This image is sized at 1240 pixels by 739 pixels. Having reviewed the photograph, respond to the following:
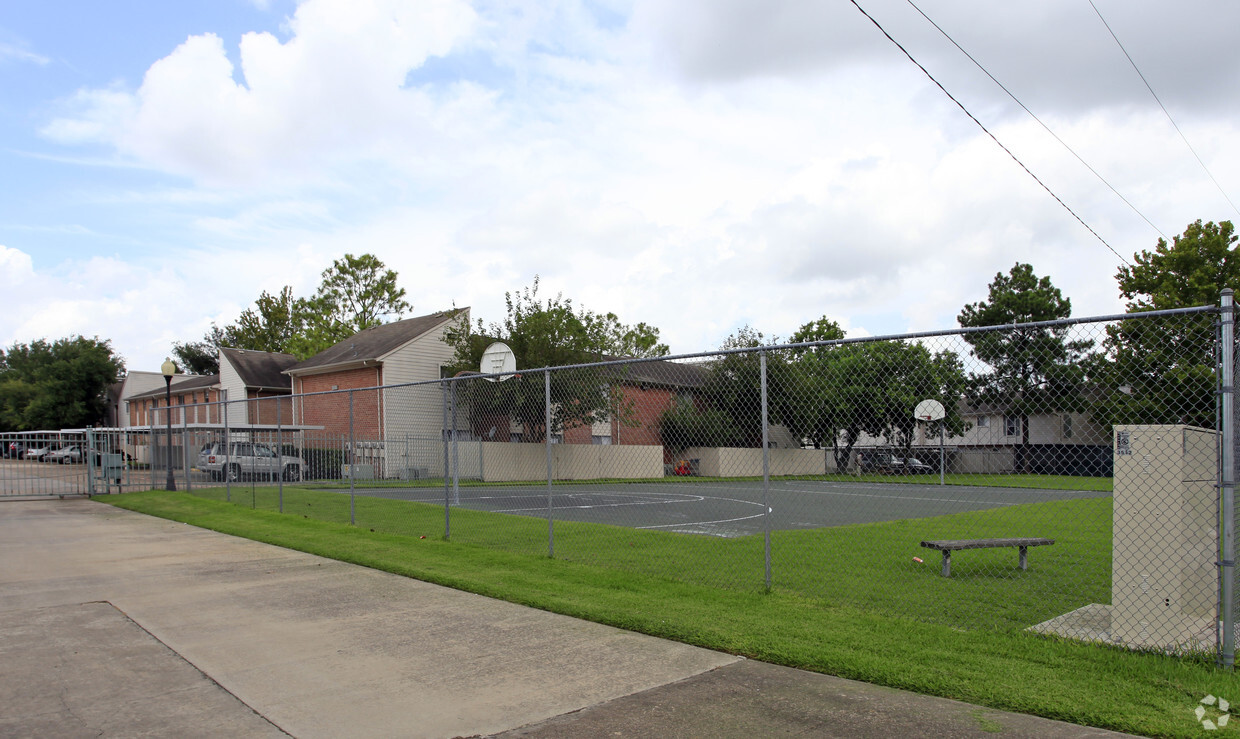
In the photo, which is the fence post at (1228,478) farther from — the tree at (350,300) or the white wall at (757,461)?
the tree at (350,300)

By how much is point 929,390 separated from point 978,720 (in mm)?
3618

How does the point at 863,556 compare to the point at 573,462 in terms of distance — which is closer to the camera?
the point at 863,556

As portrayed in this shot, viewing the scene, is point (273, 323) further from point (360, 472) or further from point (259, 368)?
point (360, 472)

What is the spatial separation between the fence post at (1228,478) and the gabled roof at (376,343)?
32.8 meters

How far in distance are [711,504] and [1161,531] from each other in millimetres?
14741

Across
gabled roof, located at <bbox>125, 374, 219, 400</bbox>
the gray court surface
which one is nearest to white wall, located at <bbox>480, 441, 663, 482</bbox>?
the gray court surface

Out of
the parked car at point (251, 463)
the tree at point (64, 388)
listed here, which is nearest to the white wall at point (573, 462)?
the parked car at point (251, 463)

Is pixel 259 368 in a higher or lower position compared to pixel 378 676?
higher

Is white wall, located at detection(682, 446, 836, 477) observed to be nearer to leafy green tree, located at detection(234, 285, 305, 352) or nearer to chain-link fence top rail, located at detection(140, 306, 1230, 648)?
chain-link fence top rail, located at detection(140, 306, 1230, 648)

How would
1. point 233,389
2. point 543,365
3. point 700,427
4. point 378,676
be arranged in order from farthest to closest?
point 233,389 → point 543,365 → point 700,427 → point 378,676

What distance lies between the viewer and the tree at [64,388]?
60344 millimetres

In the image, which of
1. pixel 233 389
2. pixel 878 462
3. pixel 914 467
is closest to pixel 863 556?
pixel 878 462

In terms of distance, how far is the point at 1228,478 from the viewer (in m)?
5.04

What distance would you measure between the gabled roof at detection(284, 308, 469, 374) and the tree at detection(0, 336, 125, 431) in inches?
1169
